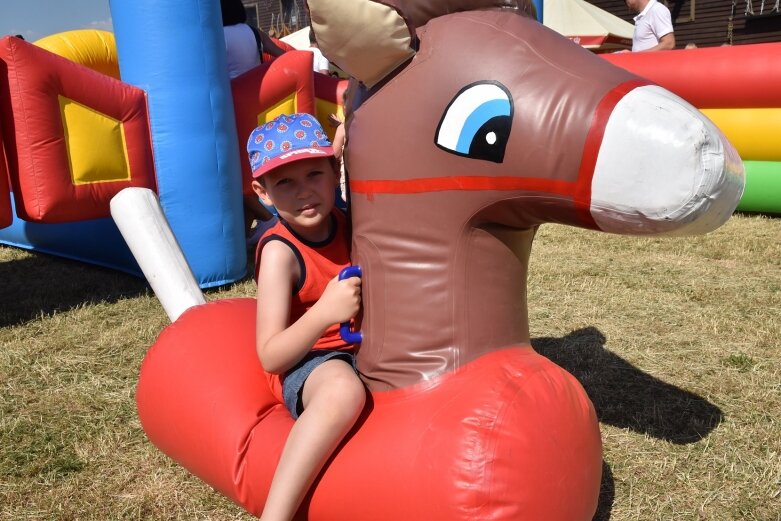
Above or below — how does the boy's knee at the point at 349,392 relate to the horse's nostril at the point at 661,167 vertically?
below

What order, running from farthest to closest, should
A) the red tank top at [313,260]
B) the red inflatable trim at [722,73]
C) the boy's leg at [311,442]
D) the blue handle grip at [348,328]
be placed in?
1. the red inflatable trim at [722,73]
2. the red tank top at [313,260]
3. the blue handle grip at [348,328]
4. the boy's leg at [311,442]

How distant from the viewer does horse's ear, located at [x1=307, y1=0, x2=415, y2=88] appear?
1324 millimetres

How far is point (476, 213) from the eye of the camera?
1.40 meters

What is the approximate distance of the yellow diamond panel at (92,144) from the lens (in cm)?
325

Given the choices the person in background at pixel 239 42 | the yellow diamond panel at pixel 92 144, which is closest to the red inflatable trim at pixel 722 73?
the person in background at pixel 239 42

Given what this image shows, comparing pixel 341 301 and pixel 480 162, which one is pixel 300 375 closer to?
pixel 341 301

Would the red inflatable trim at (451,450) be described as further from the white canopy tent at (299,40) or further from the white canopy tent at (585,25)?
the white canopy tent at (299,40)

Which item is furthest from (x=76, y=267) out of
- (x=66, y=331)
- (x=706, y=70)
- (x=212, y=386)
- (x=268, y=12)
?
(x=268, y=12)

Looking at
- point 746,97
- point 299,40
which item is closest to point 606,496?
point 746,97

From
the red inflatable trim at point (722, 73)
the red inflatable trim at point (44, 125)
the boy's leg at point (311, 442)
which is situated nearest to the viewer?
the boy's leg at point (311, 442)

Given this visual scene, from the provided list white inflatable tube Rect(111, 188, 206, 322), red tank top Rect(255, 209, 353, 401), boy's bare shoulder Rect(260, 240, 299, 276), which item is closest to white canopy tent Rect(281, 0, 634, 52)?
white inflatable tube Rect(111, 188, 206, 322)

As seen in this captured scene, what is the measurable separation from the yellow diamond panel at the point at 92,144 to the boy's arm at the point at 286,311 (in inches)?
79.7

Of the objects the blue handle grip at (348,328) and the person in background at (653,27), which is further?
the person in background at (653,27)

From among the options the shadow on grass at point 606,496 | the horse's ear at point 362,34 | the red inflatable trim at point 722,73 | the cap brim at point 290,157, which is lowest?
the shadow on grass at point 606,496
